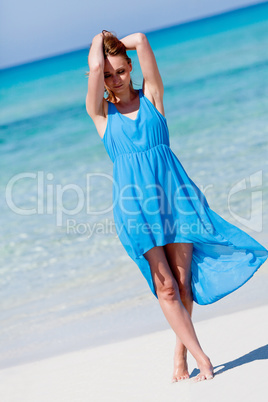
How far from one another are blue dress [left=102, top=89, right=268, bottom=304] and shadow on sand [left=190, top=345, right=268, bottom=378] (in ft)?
1.19

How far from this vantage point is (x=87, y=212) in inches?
302

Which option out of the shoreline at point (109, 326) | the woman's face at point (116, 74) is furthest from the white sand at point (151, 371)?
the woman's face at point (116, 74)

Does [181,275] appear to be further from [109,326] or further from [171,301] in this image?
[109,326]

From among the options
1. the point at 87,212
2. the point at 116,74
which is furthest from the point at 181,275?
the point at 87,212

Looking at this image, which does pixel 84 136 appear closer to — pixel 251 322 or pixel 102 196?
pixel 102 196

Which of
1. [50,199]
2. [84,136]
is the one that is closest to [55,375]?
[50,199]

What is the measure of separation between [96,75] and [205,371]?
166 cm

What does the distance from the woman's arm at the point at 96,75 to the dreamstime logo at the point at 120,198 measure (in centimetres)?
44

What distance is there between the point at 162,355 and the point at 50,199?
5176 mm

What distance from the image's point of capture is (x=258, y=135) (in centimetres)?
967

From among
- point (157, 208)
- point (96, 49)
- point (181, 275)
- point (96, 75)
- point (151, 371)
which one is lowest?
point (151, 371)

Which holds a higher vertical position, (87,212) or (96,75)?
(96,75)

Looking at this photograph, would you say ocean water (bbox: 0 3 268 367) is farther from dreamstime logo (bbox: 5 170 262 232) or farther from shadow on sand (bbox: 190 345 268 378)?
shadow on sand (bbox: 190 345 268 378)

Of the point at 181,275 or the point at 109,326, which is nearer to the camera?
the point at 181,275
